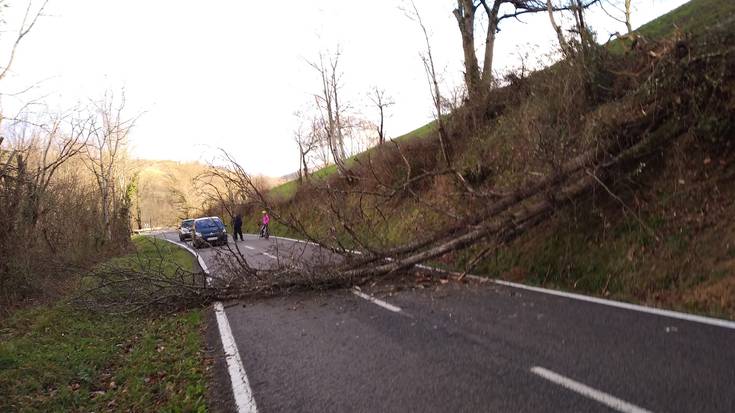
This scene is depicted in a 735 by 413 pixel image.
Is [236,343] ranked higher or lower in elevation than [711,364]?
higher

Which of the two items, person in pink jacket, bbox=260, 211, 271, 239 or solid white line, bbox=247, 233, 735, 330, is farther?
person in pink jacket, bbox=260, 211, 271, 239

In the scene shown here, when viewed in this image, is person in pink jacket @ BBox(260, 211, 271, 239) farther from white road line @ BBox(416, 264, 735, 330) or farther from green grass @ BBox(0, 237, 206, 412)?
white road line @ BBox(416, 264, 735, 330)

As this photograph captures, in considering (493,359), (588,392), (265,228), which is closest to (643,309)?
(493,359)

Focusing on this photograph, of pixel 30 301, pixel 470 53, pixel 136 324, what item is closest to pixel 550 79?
pixel 470 53

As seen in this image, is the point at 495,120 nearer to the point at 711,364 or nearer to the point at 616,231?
the point at 616,231

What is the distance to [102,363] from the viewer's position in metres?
6.70

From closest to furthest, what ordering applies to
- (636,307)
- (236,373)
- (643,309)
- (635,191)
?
(236,373) → (643,309) → (636,307) → (635,191)

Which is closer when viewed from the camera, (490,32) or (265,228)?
(490,32)

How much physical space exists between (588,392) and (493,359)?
1159 mm

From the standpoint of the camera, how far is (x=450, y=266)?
36.1 ft

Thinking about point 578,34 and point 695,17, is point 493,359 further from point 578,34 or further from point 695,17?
point 695,17

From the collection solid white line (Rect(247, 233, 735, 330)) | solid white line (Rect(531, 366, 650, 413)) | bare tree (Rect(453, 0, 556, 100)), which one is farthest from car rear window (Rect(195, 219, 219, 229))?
solid white line (Rect(531, 366, 650, 413))

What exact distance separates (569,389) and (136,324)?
25.4 ft

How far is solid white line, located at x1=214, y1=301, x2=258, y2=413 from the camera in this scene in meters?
4.66
